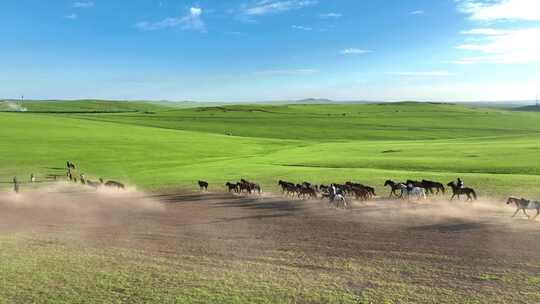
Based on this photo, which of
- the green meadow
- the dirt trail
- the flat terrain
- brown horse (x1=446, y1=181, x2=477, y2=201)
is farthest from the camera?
the green meadow

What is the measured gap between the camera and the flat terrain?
45.2ft

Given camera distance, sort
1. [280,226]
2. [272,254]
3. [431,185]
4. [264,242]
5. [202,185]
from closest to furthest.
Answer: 1. [272,254]
2. [264,242]
3. [280,226]
4. [431,185]
5. [202,185]

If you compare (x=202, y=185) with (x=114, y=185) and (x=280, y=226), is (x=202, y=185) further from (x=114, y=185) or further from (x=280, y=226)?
(x=280, y=226)

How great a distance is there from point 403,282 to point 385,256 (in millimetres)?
2721

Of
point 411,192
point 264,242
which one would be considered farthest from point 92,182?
point 411,192

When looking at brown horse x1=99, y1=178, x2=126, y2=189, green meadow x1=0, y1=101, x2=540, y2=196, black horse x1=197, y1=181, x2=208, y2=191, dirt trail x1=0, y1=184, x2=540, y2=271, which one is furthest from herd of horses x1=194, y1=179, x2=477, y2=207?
brown horse x1=99, y1=178, x2=126, y2=189

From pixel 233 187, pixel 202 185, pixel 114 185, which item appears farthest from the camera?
pixel 114 185

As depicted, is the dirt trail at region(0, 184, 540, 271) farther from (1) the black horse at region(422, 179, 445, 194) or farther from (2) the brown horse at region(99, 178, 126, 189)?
(2) the brown horse at region(99, 178, 126, 189)

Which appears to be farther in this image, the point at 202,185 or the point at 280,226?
the point at 202,185

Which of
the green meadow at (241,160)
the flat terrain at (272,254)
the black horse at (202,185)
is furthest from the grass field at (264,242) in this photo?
the black horse at (202,185)

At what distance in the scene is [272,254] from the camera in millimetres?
17781

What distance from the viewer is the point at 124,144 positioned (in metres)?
65.6

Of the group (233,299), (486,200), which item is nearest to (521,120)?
(486,200)

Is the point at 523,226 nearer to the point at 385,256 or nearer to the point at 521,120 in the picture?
the point at 385,256
